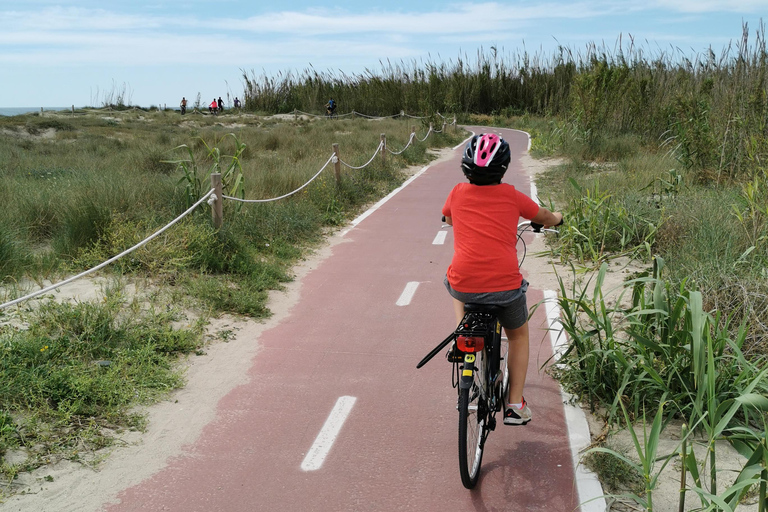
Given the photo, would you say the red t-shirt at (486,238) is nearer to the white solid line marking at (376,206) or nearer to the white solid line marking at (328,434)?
the white solid line marking at (328,434)

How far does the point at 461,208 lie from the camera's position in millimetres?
4289

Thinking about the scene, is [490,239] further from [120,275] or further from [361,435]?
[120,275]

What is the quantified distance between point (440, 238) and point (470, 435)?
729 cm

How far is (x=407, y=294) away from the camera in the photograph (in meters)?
8.16

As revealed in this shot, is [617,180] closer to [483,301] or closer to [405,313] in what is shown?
[405,313]

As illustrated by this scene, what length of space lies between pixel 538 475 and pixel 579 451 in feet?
1.33

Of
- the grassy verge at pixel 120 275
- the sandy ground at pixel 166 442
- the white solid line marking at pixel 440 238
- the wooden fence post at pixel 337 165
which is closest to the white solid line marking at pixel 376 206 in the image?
the grassy verge at pixel 120 275

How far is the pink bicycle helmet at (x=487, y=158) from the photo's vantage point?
4.08m

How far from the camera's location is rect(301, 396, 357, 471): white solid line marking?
442 cm

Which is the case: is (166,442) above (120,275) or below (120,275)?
below

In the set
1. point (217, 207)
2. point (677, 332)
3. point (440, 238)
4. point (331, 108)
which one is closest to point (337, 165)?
point (440, 238)

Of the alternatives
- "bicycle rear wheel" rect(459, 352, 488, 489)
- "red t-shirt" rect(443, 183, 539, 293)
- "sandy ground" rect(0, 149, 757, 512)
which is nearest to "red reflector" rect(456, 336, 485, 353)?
"bicycle rear wheel" rect(459, 352, 488, 489)

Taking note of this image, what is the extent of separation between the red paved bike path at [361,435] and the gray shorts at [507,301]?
37.4 inches

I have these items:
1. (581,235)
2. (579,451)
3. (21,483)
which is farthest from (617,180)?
(21,483)
